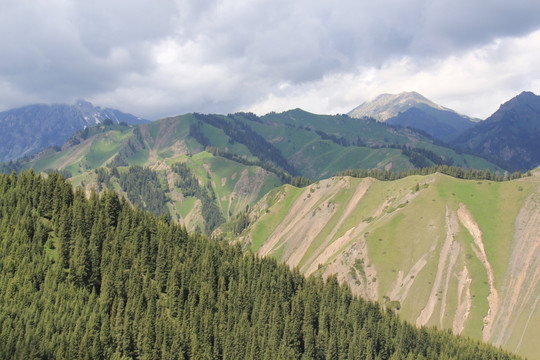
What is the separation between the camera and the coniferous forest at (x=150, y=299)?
12006cm

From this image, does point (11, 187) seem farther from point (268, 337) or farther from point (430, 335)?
point (430, 335)

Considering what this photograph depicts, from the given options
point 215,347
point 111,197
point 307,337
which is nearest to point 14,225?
point 111,197

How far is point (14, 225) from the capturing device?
466 ft

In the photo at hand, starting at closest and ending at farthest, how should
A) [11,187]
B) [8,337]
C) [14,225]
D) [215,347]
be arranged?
[8,337] → [215,347] → [14,225] → [11,187]

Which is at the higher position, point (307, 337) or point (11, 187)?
point (11, 187)

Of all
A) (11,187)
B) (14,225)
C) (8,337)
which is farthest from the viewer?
(11,187)

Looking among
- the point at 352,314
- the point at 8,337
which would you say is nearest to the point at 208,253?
the point at 352,314

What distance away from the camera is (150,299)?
133 meters

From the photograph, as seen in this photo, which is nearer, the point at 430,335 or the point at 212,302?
A: the point at 212,302

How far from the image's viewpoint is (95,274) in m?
139

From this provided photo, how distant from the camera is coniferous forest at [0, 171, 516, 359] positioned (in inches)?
4727

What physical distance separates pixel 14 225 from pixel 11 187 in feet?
76.3

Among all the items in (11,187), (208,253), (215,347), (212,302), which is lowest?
(215,347)

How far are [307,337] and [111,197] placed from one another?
84.0 m
